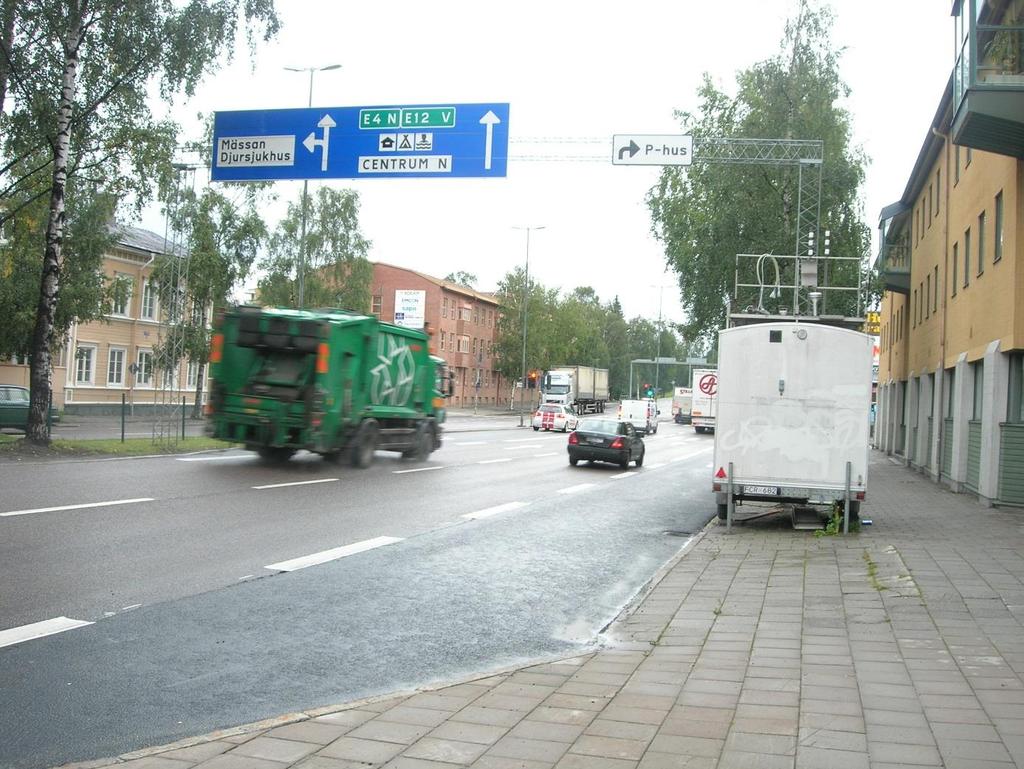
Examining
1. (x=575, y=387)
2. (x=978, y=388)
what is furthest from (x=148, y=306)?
(x=978, y=388)

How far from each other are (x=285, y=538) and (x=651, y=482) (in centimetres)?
1311

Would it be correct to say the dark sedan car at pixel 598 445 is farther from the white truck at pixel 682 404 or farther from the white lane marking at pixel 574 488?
the white truck at pixel 682 404

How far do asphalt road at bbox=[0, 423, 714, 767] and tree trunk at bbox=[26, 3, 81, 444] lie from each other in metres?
4.43

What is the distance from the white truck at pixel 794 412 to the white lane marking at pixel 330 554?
5.20 metres

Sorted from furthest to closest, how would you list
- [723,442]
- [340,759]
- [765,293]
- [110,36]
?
[765,293]
[110,36]
[723,442]
[340,759]

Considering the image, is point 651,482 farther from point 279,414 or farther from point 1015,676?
point 1015,676

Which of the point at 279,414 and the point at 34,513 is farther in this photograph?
the point at 279,414

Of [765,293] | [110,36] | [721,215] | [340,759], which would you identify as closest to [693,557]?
[340,759]

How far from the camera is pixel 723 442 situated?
13609 mm

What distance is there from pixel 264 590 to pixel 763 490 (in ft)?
25.8

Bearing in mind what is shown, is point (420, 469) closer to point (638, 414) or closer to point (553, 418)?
point (553, 418)

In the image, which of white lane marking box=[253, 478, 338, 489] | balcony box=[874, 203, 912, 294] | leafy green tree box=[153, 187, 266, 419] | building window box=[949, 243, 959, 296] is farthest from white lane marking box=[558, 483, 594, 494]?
leafy green tree box=[153, 187, 266, 419]

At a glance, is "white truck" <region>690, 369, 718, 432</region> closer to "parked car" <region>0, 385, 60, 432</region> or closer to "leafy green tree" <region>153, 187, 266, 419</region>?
"leafy green tree" <region>153, 187, 266, 419</region>

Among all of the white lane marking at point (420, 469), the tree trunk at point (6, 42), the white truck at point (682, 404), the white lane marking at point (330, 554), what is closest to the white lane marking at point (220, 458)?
the white lane marking at point (420, 469)
